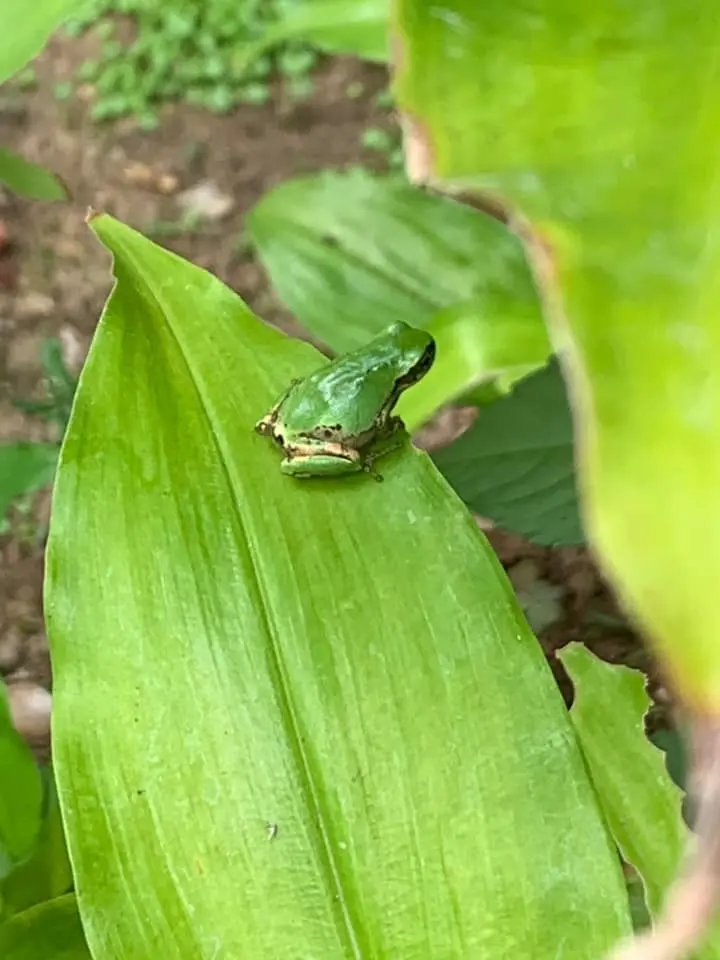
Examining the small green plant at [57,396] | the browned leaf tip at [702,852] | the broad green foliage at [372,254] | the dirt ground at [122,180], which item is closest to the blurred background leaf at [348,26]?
the broad green foliage at [372,254]

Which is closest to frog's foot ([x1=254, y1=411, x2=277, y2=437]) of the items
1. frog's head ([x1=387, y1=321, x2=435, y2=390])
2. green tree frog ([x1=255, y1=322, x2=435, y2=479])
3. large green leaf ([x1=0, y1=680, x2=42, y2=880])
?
green tree frog ([x1=255, y1=322, x2=435, y2=479])

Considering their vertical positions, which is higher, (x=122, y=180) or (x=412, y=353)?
(x=412, y=353)

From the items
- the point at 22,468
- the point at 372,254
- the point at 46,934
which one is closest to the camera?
the point at 46,934

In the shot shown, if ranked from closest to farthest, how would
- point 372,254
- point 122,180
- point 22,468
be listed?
point 22,468 < point 372,254 < point 122,180

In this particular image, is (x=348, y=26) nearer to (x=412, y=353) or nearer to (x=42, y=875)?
(x=412, y=353)

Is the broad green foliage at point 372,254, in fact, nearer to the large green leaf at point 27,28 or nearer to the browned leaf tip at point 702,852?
the large green leaf at point 27,28

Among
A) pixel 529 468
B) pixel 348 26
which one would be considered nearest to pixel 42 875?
pixel 529 468

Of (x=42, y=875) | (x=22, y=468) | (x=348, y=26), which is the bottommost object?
(x=42, y=875)

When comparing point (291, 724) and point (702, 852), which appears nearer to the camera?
point (702, 852)
